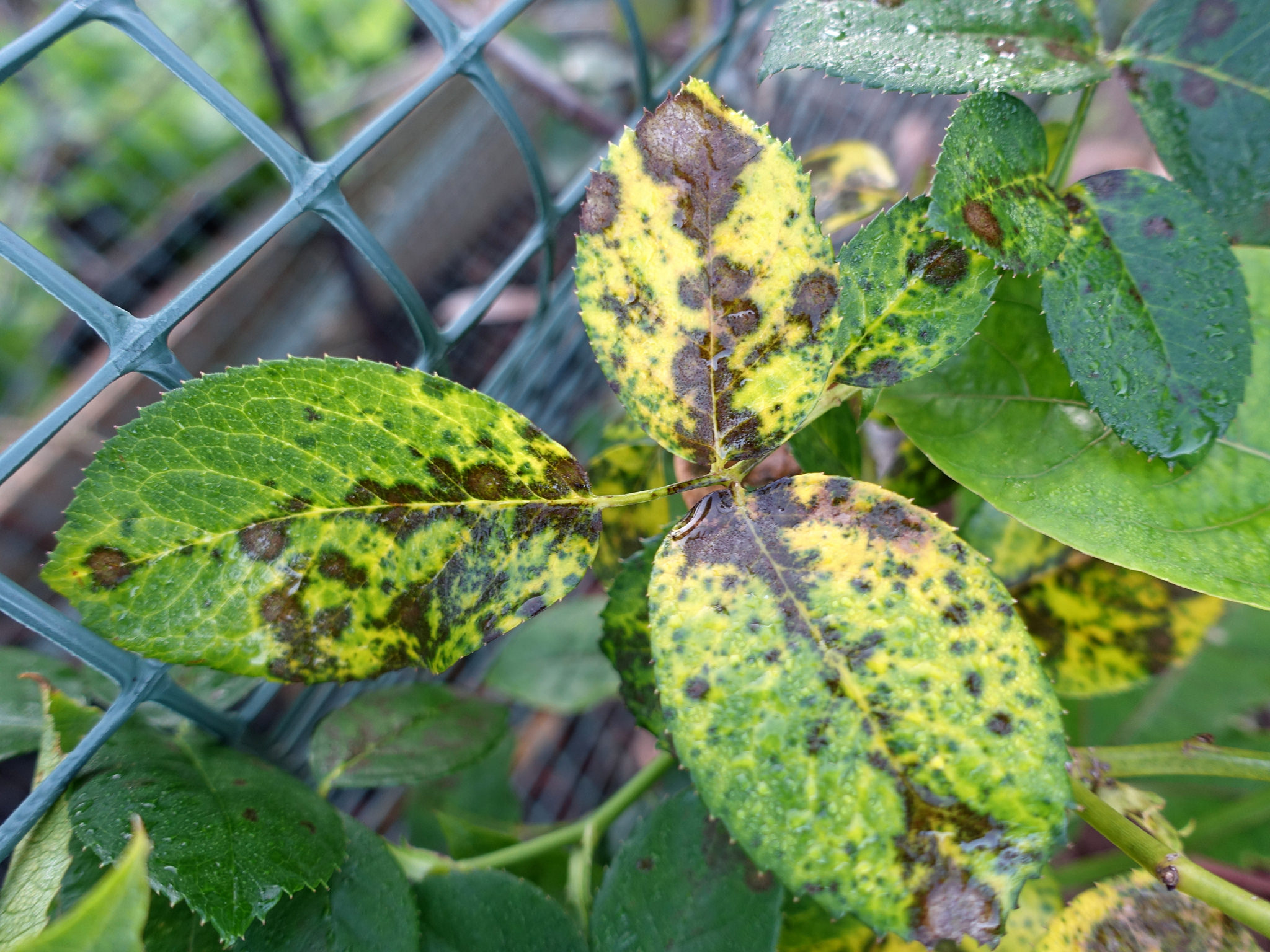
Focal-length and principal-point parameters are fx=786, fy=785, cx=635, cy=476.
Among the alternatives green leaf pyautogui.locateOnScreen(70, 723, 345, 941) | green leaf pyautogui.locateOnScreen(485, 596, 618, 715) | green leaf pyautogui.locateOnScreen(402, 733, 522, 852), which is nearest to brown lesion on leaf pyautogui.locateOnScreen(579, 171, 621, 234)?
green leaf pyautogui.locateOnScreen(70, 723, 345, 941)

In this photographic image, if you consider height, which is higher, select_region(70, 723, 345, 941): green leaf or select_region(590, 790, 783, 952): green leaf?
select_region(590, 790, 783, 952): green leaf

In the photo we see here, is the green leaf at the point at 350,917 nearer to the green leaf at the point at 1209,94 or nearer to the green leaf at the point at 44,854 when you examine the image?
the green leaf at the point at 44,854

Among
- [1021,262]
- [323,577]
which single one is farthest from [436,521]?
[1021,262]

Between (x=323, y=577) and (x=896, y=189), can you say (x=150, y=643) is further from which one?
(x=896, y=189)

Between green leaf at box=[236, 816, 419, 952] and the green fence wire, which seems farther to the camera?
green leaf at box=[236, 816, 419, 952]

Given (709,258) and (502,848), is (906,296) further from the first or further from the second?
(502,848)

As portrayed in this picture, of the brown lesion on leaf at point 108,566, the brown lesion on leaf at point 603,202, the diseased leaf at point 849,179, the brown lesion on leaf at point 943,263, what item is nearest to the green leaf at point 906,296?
the brown lesion on leaf at point 943,263

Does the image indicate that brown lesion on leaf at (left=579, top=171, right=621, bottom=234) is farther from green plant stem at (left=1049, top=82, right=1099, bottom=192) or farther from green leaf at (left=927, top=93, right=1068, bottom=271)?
green plant stem at (left=1049, top=82, right=1099, bottom=192)
